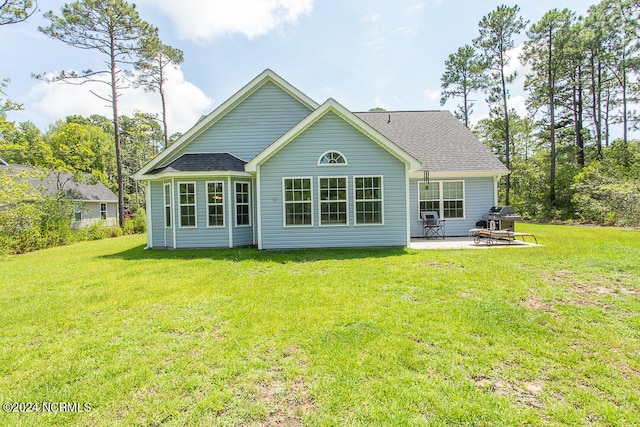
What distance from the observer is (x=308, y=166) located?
9609 mm

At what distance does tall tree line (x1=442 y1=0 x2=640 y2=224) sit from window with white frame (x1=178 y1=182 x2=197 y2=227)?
22.0 meters

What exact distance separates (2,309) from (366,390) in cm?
658

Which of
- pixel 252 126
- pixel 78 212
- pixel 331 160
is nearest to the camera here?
pixel 331 160

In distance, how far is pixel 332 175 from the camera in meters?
9.66

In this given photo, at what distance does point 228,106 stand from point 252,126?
120 cm

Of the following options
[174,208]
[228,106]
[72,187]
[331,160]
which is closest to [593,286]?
[331,160]

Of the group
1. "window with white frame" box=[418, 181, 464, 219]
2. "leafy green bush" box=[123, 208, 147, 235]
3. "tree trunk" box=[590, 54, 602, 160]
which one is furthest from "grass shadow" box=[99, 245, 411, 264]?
"tree trunk" box=[590, 54, 602, 160]

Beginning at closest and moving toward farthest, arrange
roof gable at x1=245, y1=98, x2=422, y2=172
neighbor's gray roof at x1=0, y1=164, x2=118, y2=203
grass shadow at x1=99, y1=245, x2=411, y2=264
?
grass shadow at x1=99, y1=245, x2=411, y2=264, roof gable at x1=245, y1=98, x2=422, y2=172, neighbor's gray roof at x1=0, y1=164, x2=118, y2=203

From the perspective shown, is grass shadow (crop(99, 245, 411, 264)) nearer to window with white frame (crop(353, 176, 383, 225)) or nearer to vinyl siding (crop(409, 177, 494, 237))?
window with white frame (crop(353, 176, 383, 225))

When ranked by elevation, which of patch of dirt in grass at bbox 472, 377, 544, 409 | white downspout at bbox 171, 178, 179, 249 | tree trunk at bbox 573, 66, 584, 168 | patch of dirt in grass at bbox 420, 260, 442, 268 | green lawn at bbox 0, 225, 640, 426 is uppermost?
tree trunk at bbox 573, 66, 584, 168

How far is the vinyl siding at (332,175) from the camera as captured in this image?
9.52 metres

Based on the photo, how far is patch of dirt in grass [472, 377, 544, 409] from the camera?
2473 mm

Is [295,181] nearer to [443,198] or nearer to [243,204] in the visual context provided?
[243,204]

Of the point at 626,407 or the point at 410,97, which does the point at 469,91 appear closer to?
the point at 410,97
